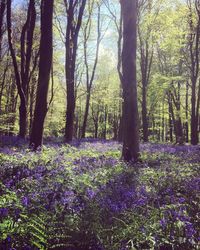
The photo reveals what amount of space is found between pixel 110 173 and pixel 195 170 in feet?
7.07

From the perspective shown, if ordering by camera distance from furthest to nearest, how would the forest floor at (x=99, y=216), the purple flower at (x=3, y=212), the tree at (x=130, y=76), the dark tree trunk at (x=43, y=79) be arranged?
the dark tree trunk at (x=43, y=79)
the tree at (x=130, y=76)
the purple flower at (x=3, y=212)
the forest floor at (x=99, y=216)

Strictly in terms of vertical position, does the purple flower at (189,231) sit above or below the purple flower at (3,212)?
below

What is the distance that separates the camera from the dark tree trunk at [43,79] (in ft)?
39.6

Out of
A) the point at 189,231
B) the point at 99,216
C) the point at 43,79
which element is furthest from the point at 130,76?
the point at 189,231

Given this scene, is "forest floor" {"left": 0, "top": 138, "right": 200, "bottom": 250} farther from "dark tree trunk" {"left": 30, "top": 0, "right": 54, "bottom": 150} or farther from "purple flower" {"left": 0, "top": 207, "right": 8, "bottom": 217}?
"dark tree trunk" {"left": 30, "top": 0, "right": 54, "bottom": 150}

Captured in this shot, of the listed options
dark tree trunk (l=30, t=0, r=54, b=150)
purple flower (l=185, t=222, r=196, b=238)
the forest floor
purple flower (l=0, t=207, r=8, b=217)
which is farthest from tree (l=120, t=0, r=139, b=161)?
purple flower (l=0, t=207, r=8, b=217)

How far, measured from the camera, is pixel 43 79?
40.1 ft

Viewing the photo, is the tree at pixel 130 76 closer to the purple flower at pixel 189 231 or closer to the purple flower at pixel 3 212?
the purple flower at pixel 189 231

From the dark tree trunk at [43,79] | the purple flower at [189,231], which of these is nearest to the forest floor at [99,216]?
Answer: the purple flower at [189,231]

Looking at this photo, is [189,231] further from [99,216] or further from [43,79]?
[43,79]

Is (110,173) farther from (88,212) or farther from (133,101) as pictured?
(133,101)

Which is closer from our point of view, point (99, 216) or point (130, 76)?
point (99, 216)

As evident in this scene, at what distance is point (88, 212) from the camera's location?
420 centimetres

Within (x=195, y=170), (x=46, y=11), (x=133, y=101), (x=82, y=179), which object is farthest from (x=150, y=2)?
(x=82, y=179)
